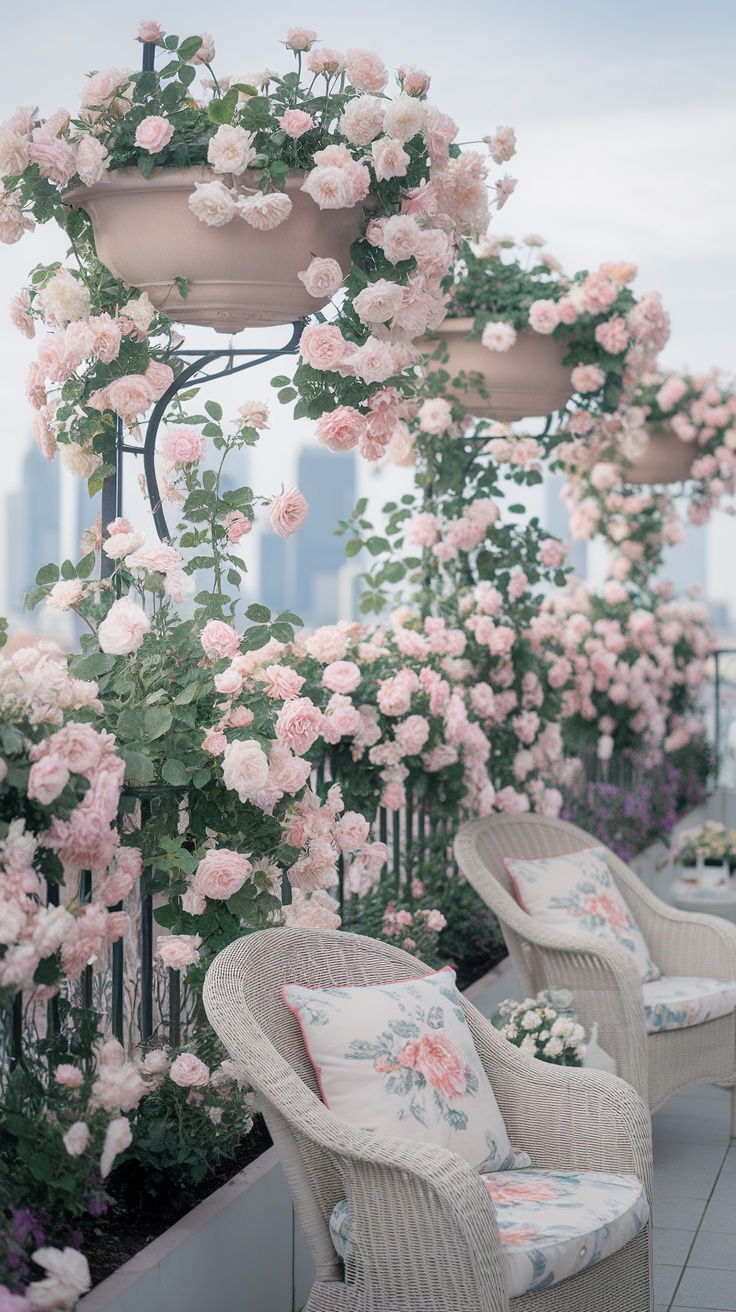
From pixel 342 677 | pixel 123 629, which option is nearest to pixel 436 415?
pixel 342 677

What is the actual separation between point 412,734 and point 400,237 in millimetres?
1327

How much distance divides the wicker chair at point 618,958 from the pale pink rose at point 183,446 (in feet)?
4.85

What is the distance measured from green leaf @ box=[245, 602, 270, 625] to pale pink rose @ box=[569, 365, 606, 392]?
6.65 ft

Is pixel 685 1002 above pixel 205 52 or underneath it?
underneath

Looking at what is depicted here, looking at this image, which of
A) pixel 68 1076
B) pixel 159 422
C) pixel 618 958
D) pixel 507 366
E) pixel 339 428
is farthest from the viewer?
pixel 507 366

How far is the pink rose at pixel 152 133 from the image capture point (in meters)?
2.19

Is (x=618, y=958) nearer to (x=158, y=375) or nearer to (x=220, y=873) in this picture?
(x=220, y=873)

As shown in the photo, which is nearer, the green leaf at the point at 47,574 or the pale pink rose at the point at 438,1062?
the pale pink rose at the point at 438,1062

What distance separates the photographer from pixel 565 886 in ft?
11.6

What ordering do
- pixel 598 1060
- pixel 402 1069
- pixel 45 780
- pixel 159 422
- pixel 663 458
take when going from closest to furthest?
1. pixel 45 780
2. pixel 402 1069
3. pixel 159 422
4. pixel 598 1060
5. pixel 663 458

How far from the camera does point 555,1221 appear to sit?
1928mm

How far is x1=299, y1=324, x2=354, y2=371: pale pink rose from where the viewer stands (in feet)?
7.85

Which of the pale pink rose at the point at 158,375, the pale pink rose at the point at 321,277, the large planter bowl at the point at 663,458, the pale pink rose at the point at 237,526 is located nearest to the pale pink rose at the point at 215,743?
the pale pink rose at the point at 237,526

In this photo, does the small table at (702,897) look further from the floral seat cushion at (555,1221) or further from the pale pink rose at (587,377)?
the floral seat cushion at (555,1221)
